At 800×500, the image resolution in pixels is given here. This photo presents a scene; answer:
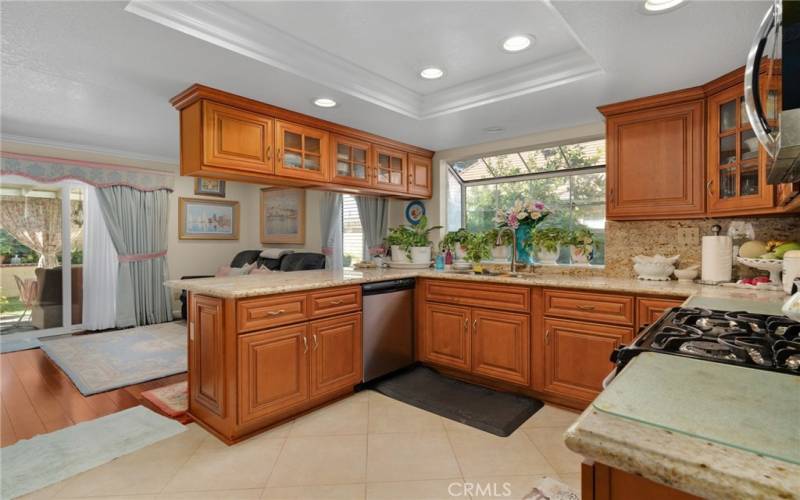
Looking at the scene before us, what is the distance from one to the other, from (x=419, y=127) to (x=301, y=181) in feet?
3.65

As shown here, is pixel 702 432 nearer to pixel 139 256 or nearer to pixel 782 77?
pixel 782 77

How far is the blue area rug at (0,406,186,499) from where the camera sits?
2.00 metres

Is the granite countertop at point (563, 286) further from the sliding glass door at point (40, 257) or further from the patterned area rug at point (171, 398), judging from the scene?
the sliding glass door at point (40, 257)

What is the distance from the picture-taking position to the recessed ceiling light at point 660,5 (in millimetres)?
1608

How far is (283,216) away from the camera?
6309 mm

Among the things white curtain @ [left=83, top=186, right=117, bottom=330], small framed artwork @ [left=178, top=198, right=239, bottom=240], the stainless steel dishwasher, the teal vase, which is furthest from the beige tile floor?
small framed artwork @ [left=178, top=198, right=239, bottom=240]

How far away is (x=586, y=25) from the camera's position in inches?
70.6

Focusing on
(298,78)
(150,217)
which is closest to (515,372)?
(298,78)

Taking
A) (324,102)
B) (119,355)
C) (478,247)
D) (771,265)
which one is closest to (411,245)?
(478,247)

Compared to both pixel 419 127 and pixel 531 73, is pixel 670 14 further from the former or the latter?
pixel 419 127

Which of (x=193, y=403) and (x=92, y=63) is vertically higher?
(x=92, y=63)

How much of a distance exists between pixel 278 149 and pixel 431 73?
1.24 meters

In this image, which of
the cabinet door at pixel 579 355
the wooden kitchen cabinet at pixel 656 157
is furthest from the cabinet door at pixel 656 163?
the cabinet door at pixel 579 355

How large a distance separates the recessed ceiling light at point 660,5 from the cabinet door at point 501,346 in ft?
6.35
